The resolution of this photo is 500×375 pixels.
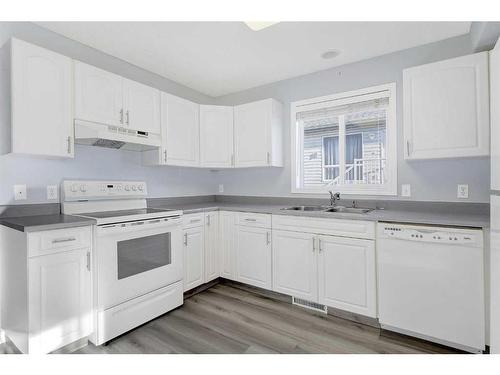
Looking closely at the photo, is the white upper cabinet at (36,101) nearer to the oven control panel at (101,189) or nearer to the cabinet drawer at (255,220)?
the oven control panel at (101,189)

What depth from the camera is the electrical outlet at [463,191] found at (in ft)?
7.30

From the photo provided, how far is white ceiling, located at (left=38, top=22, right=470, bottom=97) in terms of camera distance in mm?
2150

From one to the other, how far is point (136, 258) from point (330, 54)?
103 inches

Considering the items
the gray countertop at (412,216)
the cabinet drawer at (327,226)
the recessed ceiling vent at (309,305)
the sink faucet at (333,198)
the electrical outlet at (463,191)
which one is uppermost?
the electrical outlet at (463,191)

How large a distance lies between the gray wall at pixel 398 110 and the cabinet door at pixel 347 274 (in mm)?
847

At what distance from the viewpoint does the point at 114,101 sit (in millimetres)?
2357

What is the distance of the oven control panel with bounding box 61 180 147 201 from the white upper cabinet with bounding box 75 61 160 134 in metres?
0.56

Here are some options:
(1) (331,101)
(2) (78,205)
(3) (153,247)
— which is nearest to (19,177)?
(2) (78,205)

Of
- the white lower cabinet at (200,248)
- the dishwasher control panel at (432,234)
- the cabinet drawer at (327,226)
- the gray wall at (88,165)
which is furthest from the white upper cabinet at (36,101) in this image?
the dishwasher control panel at (432,234)

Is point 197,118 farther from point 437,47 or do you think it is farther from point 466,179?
point 466,179

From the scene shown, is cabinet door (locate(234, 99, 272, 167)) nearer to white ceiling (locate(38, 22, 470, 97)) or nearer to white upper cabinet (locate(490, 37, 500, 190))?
white ceiling (locate(38, 22, 470, 97))

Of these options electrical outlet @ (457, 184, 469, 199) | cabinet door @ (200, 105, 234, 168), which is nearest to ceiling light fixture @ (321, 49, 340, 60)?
cabinet door @ (200, 105, 234, 168)

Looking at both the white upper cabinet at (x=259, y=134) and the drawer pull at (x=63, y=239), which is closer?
the drawer pull at (x=63, y=239)

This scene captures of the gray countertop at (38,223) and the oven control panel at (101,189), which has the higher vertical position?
the oven control panel at (101,189)
